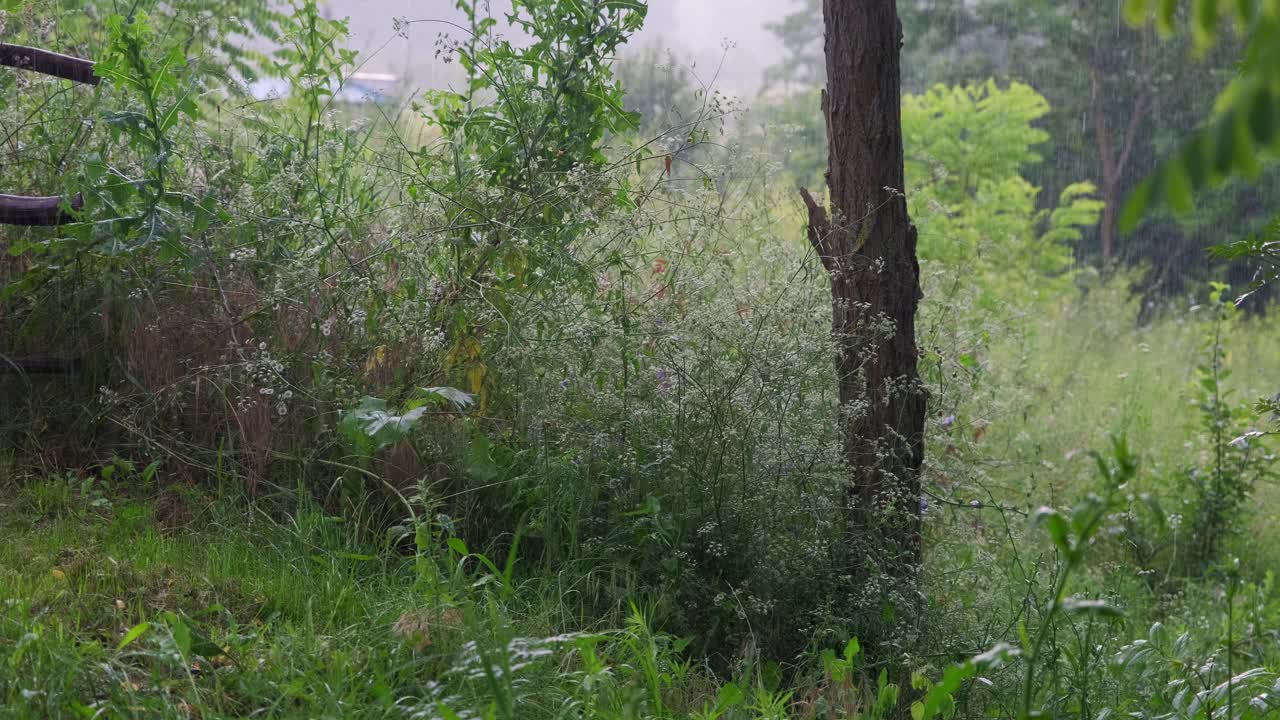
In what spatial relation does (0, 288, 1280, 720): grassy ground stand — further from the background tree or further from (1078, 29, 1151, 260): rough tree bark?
(1078, 29, 1151, 260): rough tree bark

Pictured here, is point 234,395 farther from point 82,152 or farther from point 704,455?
point 704,455

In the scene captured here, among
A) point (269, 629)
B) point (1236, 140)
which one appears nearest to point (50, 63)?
point (269, 629)

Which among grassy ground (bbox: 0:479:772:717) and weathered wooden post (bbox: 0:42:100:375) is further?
weathered wooden post (bbox: 0:42:100:375)

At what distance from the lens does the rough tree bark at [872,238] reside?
407 cm

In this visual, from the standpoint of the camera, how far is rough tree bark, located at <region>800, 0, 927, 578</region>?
13.4 feet

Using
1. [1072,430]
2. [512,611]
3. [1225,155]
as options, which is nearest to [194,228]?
[512,611]

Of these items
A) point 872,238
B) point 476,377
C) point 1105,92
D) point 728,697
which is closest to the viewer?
point 728,697

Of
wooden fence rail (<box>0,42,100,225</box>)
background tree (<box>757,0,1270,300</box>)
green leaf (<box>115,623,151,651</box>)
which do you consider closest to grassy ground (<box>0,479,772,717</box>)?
green leaf (<box>115,623,151,651</box>)

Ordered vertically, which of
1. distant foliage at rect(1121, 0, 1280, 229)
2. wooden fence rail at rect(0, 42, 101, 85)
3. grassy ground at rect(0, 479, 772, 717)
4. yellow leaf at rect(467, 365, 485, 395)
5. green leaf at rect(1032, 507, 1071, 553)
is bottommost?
grassy ground at rect(0, 479, 772, 717)

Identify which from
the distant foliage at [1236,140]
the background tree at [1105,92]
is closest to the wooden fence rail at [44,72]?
the distant foliage at [1236,140]

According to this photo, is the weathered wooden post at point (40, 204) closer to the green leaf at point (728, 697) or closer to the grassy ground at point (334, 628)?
the grassy ground at point (334, 628)

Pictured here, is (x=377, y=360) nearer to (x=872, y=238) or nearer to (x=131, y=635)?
(x=131, y=635)

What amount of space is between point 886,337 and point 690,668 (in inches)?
51.3

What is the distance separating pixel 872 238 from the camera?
4.14 meters
